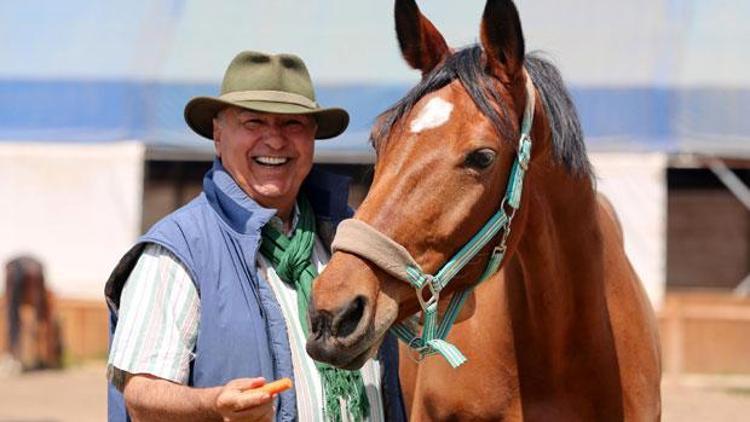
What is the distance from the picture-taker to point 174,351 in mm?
2902

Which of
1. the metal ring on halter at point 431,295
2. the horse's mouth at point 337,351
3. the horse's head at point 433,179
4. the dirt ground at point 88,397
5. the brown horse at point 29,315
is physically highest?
the horse's head at point 433,179

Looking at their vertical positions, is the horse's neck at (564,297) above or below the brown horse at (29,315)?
above

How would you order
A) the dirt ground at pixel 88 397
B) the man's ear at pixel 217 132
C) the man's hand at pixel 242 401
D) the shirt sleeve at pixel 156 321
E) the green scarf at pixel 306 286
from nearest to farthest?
1. the man's hand at pixel 242 401
2. the shirt sleeve at pixel 156 321
3. the green scarf at pixel 306 286
4. the man's ear at pixel 217 132
5. the dirt ground at pixel 88 397

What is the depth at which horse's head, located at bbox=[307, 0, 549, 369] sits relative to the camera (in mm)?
2801

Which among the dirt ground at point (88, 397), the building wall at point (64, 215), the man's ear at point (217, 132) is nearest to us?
the man's ear at point (217, 132)

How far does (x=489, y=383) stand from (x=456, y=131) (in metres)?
0.96

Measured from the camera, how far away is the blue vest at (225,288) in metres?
2.96

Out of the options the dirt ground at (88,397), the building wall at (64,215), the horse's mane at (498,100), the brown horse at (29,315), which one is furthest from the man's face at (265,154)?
the building wall at (64,215)

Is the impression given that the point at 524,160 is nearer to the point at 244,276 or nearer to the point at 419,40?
the point at 419,40

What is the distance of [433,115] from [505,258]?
0.45m

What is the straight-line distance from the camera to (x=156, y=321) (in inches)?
114

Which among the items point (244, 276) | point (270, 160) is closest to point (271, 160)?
point (270, 160)

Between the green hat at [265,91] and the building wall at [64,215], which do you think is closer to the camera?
the green hat at [265,91]

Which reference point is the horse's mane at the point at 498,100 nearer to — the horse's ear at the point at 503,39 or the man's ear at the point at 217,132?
the horse's ear at the point at 503,39
